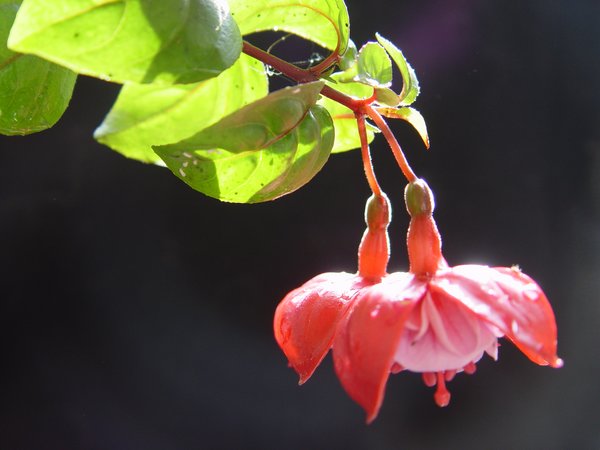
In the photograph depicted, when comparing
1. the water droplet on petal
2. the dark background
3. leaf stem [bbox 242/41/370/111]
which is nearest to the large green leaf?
Result: leaf stem [bbox 242/41/370/111]

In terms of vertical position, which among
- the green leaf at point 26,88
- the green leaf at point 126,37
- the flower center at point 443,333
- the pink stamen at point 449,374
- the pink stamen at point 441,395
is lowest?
the pink stamen at point 441,395

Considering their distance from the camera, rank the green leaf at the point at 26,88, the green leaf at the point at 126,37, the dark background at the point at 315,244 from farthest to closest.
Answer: the dark background at the point at 315,244, the green leaf at the point at 26,88, the green leaf at the point at 126,37

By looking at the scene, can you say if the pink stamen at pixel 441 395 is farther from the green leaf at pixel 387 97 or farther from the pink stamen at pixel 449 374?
the green leaf at pixel 387 97

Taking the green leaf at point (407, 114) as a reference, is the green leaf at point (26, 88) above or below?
above

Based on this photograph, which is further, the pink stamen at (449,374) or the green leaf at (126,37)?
the pink stamen at (449,374)

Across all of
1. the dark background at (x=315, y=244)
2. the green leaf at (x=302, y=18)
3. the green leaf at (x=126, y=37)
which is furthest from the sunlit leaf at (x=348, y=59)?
the dark background at (x=315, y=244)

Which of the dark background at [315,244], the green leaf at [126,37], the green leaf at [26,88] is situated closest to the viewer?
the green leaf at [126,37]

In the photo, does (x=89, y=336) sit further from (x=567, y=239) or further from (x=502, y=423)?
(x=567, y=239)

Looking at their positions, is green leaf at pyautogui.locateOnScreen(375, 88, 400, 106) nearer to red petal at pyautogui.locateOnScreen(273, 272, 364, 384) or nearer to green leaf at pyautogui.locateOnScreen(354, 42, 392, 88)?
green leaf at pyautogui.locateOnScreen(354, 42, 392, 88)

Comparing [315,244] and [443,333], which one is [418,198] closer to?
[443,333]
